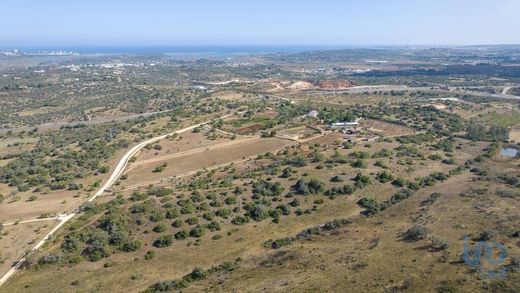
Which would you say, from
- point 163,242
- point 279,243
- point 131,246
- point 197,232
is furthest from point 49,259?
point 279,243

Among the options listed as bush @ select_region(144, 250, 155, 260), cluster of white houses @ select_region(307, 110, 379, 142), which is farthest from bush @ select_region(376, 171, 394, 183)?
bush @ select_region(144, 250, 155, 260)

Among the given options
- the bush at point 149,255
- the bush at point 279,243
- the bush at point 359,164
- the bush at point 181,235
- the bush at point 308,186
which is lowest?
the bush at point 149,255

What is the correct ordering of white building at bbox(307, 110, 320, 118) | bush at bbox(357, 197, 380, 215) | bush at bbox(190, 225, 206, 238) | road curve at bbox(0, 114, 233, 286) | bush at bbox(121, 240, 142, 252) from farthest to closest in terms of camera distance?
1. white building at bbox(307, 110, 320, 118)
2. bush at bbox(357, 197, 380, 215)
3. bush at bbox(190, 225, 206, 238)
4. bush at bbox(121, 240, 142, 252)
5. road curve at bbox(0, 114, 233, 286)

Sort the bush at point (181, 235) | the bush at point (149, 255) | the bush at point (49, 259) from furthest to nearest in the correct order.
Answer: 1. the bush at point (181, 235)
2. the bush at point (149, 255)
3. the bush at point (49, 259)

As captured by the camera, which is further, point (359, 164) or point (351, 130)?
point (351, 130)

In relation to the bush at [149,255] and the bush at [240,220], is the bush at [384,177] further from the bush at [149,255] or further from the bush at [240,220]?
the bush at [149,255]

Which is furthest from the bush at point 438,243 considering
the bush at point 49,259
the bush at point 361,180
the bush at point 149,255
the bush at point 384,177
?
the bush at point 49,259

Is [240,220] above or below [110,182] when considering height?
above

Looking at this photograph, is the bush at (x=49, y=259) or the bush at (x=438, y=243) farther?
the bush at (x=49, y=259)

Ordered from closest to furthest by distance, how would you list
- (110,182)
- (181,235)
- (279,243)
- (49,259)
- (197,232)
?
(49,259) < (279,243) < (181,235) < (197,232) < (110,182)

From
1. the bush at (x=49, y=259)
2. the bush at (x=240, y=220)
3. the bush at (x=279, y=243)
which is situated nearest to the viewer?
the bush at (x=49, y=259)

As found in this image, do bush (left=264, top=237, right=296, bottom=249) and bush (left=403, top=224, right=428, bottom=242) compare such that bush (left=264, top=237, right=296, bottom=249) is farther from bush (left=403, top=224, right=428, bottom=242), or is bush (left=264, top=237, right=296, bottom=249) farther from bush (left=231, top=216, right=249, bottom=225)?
bush (left=403, top=224, right=428, bottom=242)

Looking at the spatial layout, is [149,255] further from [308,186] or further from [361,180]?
[361,180]

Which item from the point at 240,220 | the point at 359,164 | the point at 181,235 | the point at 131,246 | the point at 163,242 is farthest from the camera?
the point at 359,164
